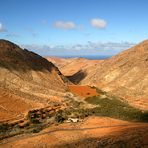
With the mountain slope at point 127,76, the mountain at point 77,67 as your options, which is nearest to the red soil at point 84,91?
the mountain slope at point 127,76

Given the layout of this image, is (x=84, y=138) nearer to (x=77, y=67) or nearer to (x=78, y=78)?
(x=78, y=78)

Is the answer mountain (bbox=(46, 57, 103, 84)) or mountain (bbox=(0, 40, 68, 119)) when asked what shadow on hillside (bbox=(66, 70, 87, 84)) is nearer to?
mountain (bbox=(46, 57, 103, 84))

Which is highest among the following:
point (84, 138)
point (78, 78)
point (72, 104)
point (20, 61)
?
point (20, 61)

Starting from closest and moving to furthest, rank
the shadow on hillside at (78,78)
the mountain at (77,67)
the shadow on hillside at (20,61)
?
1. the shadow on hillside at (20,61)
2. the shadow on hillside at (78,78)
3. the mountain at (77,67)

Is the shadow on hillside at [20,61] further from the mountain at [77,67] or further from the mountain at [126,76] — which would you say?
the mountain at [77,67]

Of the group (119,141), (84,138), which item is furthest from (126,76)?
(119,141)

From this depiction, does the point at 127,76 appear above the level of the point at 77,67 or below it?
below

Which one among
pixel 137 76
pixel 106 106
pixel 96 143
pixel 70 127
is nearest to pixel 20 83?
pixel 106 106
